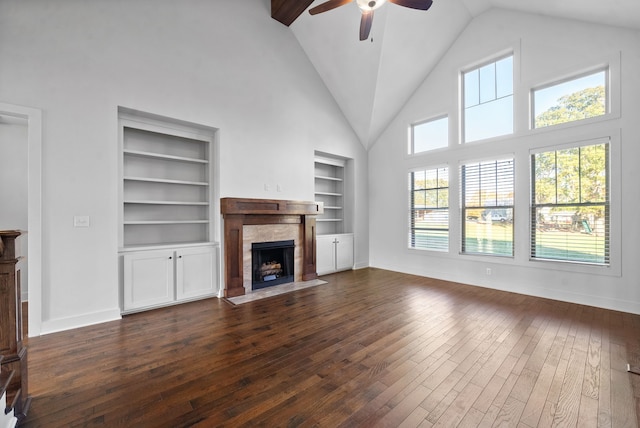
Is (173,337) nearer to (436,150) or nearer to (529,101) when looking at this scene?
(436,150)

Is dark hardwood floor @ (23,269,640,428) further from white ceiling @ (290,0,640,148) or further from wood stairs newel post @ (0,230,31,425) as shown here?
white ceiling @ (290,0,640,148)

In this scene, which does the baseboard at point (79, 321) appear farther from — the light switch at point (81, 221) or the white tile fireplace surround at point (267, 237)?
the white tile fireplace surround at point (267, 237)

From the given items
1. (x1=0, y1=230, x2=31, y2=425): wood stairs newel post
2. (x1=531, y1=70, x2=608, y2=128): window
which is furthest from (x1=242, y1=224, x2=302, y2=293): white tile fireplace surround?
(x1=531, y1=70, x2=608, y2=128): window

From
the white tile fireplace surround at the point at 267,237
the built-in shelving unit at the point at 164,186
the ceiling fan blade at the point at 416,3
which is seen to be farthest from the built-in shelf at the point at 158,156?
the ceiling fan blade at the point at 416,3

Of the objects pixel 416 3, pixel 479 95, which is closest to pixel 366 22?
pixel 416 3

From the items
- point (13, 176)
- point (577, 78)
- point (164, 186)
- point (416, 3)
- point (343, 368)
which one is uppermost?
point (416, 3)

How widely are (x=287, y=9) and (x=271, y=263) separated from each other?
454cm

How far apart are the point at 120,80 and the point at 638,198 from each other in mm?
6843

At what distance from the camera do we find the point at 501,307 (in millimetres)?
3771

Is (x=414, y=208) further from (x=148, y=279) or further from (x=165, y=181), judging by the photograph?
(x=148, y=279)

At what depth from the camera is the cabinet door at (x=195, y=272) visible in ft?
12.9

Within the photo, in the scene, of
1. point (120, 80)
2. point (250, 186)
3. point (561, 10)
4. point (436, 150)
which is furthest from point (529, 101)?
point (120, 80)

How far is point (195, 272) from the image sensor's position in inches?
160

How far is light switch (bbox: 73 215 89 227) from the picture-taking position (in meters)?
3.17
